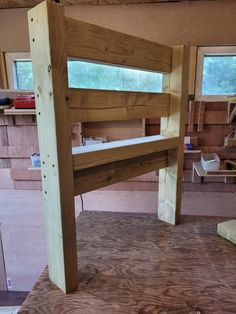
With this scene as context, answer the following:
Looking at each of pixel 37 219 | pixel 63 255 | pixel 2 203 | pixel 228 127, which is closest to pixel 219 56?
pixel 228 127

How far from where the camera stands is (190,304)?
756 mm

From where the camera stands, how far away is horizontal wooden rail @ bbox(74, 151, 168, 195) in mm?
862

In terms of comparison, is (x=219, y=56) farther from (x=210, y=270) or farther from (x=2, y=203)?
(x=2, y=203)

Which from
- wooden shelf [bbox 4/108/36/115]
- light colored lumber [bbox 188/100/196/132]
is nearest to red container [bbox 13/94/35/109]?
wooden shelf [bbox 4/108/36/115]

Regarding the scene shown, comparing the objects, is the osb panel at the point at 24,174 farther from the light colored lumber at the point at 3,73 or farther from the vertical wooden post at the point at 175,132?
the vertical wooden post at the point at 175,132

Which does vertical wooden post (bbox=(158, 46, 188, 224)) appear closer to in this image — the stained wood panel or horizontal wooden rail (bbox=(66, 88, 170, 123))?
horizontal wooden rail (bbox=(66, 88, 170, 123))

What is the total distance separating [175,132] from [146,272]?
2.16ft

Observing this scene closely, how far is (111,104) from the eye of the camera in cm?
89

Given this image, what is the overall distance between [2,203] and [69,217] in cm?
160

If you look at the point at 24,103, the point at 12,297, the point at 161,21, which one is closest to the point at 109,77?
the point at 161,21

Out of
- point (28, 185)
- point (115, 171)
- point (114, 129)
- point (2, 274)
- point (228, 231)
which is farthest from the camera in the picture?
point (2, 274)

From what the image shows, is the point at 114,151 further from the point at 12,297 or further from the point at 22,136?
the point at 12,297

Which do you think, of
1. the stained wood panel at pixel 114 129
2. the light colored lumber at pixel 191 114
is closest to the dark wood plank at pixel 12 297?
the stained wood panel at pixel 114 129

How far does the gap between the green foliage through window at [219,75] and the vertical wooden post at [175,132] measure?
2.73ft
